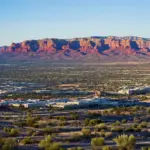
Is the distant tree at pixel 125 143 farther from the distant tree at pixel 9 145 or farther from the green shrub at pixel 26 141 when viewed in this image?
the distant tree at pixel 9 145

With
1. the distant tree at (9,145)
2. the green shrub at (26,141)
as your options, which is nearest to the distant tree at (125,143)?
the green shrub at (26,141)

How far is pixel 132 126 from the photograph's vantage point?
133ft

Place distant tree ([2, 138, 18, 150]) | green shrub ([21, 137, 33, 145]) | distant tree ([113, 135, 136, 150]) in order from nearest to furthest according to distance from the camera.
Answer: distant tree ([2, 138, 18, 150]) < distant tree ([113, 135, 136, 150]) < green shrub ([21, 137, 33, 145])

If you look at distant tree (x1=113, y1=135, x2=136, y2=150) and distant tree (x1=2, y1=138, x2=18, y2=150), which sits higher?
distant tree (x1=2, y1=138, x2=18, y2=150)

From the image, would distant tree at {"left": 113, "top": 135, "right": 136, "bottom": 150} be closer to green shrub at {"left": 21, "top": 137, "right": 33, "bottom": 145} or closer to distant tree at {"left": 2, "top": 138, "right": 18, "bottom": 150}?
green shrub at {"left": 21, "top": 137, "right": 33, "bottom": 145}

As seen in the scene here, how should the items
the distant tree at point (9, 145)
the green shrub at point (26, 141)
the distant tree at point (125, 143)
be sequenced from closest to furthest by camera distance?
the distant tree at point (9, 145)
the distant tree at point (125, 143)
the green shrub at point (26, 141)

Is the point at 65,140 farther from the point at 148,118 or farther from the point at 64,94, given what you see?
the point at 64,94

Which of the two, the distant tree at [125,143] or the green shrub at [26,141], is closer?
the distant tree at [125,143]

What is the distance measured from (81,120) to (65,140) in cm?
1291

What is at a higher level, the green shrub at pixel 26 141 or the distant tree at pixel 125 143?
the distant tree at pixel 125 143

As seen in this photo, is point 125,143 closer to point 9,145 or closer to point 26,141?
point 26,141

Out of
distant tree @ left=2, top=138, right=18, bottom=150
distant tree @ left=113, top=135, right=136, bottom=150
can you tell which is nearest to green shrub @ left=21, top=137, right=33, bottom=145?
distant tree @ left=2, top=138, right=18, bottom=150

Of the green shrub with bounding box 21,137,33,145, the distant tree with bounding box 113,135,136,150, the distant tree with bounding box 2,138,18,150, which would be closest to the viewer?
the distant tree with bounding box 2,138,18,150

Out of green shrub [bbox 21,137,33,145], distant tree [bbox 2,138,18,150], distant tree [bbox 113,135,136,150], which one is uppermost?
distant tree [bbox 2,138,18,150]
